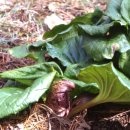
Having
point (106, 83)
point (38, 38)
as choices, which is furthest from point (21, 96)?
point (38, 38)

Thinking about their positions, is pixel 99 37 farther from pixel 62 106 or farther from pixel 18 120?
pixel 18 120

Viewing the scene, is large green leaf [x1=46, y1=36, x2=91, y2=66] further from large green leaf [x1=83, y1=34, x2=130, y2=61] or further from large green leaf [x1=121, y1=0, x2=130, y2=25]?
large green leaf [x1=121, y1=0, x2=130, y2=25]

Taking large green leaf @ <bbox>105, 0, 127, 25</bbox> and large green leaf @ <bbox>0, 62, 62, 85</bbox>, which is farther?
large green leaf @ <bbox>105, 0, 127, 25</bbox>

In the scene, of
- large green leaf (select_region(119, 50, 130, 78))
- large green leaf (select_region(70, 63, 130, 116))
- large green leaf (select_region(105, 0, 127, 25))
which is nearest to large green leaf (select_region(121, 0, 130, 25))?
large green leaf (select_region(105, 0, 127, 25))

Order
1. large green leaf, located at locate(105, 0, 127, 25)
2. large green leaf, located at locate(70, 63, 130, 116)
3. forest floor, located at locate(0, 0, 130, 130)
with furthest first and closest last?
large green leaf, located at locate(105, 0, 127, 25) → forest floor, located at locate(0, 0, 130, 130) → large green leaf, located at locate(70, 63, 130, 116)

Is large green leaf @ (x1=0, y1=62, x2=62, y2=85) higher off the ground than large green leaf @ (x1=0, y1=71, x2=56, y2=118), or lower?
higher
